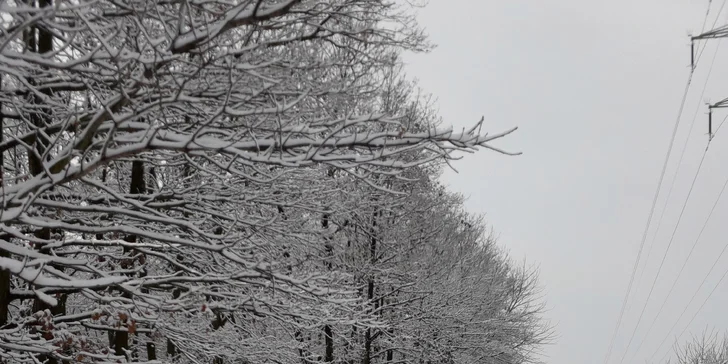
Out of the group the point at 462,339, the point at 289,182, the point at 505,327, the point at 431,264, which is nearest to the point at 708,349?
the point at 505,327

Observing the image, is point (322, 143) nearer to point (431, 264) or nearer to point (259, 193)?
point (259, 193)

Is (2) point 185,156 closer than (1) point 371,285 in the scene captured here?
Yes

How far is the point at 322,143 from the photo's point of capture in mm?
4418

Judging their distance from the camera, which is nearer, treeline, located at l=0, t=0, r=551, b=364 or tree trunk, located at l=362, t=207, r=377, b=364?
treeline, located at l=0, t=0, r=551, b=364

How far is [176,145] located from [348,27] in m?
2.53

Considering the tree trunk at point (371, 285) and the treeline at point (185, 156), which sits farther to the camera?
the tree trunk at point (371, 285)

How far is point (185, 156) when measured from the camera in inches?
191

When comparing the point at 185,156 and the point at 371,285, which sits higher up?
the point at 371,285

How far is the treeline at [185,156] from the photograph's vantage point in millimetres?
4266

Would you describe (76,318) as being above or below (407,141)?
below

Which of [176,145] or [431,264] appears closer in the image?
[176,145]

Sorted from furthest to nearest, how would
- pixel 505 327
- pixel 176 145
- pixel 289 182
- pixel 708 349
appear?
1. pixel 708 349
2. pixel 505 327
3. pixel 289 182
4. pixel 176 145

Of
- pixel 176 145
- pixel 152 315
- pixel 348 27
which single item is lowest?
pixel 152 315

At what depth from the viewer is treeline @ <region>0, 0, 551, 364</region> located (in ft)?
14.0
